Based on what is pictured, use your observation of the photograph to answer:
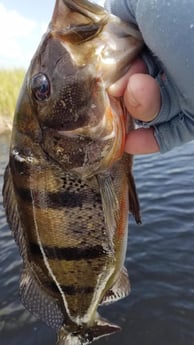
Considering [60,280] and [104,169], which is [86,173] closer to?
[104,169]

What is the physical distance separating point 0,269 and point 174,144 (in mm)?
5291

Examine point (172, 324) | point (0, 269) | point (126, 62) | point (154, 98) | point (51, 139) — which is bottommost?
point (0, 269)

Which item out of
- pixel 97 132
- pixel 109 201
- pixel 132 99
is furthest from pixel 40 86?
pixel 109 201

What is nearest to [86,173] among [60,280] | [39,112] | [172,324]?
[39,112]

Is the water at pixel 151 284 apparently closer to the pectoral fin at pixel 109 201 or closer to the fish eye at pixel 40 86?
the pectoral fin at pixel 109 201

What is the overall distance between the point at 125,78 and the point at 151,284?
4.50 metres

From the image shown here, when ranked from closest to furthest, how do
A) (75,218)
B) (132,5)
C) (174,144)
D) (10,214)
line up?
(132,5)
(174,144)
(75,218)
(10,214)

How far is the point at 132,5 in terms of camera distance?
188cm

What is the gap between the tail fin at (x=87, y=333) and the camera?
2986 millimetres

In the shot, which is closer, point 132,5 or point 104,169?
point 132,5

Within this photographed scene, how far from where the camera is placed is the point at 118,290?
2967mm

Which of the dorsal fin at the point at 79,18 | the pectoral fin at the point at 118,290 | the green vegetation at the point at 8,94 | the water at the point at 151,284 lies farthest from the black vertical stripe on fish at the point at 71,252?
the green vegetation at the point at 8,94

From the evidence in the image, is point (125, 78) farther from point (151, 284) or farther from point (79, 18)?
point (151, 284)

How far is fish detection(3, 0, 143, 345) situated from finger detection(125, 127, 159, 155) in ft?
0.13
